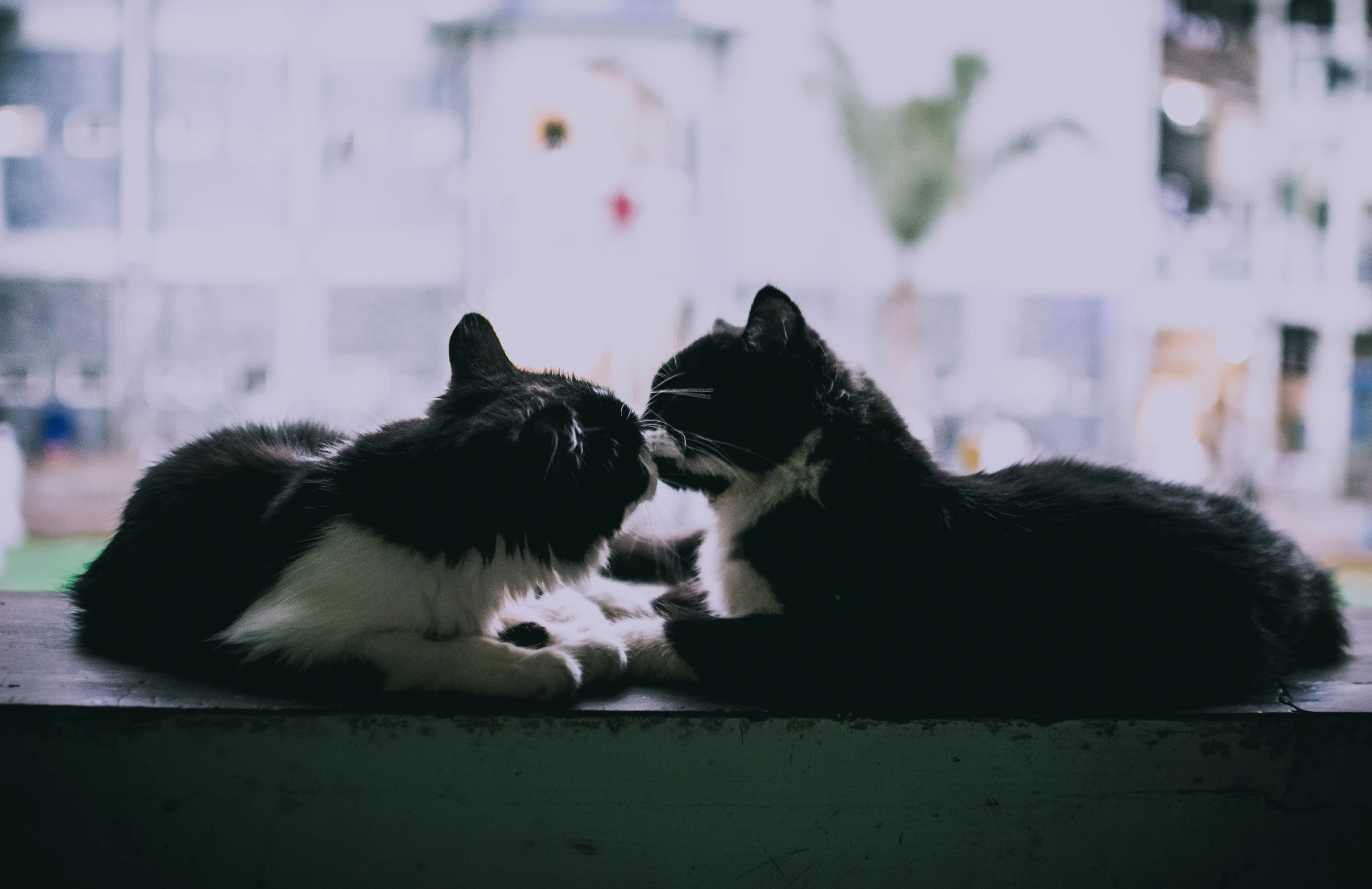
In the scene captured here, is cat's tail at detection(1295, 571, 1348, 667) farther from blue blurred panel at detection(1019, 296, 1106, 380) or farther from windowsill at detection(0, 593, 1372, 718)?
blue blurred panel at detection(1019, 296, 1106, 380)

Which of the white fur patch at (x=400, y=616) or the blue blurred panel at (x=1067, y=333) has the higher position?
the blue blurred panel at (x=1067, y=333)

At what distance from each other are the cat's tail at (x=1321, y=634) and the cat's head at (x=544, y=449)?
1.03 m

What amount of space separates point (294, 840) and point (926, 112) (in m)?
8.01

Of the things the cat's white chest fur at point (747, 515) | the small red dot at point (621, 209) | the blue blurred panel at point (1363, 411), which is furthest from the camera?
the blue blurred panel at point (1363, 411)

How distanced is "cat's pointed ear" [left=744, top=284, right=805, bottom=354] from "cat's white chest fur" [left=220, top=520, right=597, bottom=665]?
0.47 metres

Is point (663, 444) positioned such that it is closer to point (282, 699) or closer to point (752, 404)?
point (752, 404)

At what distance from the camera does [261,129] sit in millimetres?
7559

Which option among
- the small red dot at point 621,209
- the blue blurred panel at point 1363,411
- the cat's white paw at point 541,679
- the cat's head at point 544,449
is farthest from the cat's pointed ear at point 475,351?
the blue blurred panel at point 1363,411

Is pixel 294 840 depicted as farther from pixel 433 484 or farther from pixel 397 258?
pixel 397 258

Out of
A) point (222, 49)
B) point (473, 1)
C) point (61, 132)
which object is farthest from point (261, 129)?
point (473, 1)

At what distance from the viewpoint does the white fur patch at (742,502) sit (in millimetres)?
1315

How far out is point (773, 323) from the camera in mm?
1380

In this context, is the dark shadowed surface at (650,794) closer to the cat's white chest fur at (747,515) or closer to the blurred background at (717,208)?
the cat's white chest fur at (747,515)

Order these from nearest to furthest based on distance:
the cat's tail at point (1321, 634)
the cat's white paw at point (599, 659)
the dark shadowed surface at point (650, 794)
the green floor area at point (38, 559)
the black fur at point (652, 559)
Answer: the dark shadowed surface at point (650, 794)
the cat's white paw at point (599, 659)
the cat's tail at point (1321, 634)
the black fur at point (652, 559)
the green floor area at point (38, 559)
